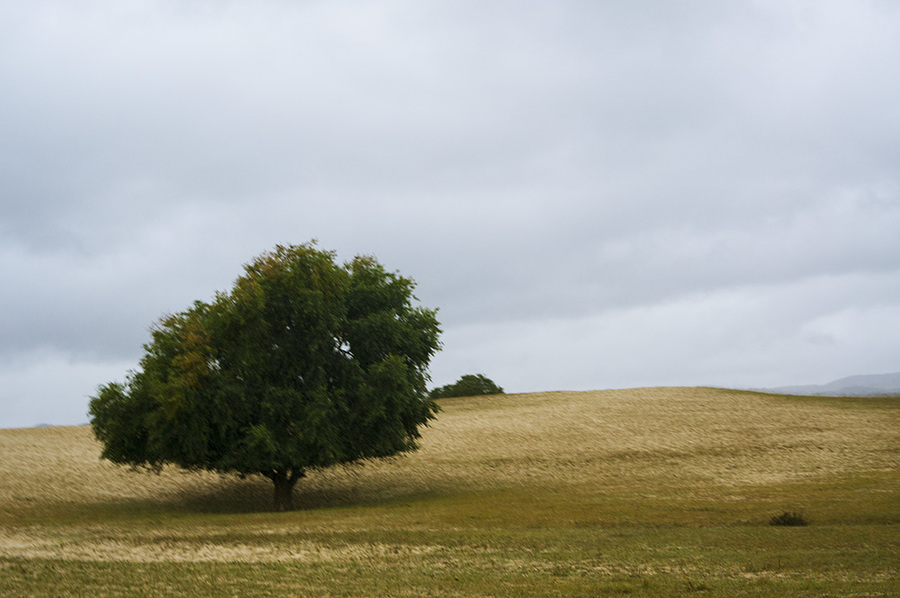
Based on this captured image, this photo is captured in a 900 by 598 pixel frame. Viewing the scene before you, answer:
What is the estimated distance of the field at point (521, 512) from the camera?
18.8 m

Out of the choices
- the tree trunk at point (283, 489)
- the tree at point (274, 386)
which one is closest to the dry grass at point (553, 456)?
the tree trunk at point (283, 489)

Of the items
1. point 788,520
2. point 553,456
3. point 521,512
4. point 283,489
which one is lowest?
point 521,512

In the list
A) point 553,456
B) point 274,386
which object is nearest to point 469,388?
point 553,456

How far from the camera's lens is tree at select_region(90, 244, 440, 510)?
38875mm

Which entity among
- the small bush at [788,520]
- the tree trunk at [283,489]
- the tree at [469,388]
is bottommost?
the small bush at [788,520]

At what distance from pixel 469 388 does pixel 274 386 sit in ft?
188

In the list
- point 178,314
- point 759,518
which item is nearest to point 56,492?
point 178,314

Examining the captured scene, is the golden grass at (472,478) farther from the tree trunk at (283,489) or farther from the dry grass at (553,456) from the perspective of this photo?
the tree trunk at (283,489)

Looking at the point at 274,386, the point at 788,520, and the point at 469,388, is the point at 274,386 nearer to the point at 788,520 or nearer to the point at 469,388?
the point at 788,520

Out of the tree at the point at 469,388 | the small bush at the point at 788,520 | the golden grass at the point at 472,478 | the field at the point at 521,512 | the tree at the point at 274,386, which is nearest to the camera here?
the field at the point at 521,512

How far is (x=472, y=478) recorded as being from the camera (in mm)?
47156

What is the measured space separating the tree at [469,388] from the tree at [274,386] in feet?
170

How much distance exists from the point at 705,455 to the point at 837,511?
1930 centimetres

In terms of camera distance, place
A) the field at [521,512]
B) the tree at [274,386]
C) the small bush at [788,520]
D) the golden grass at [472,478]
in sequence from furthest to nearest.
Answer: the tree at [274,386] < the small bush at [788,520] < the golden grass at [472,478] < the field at [521,512]
